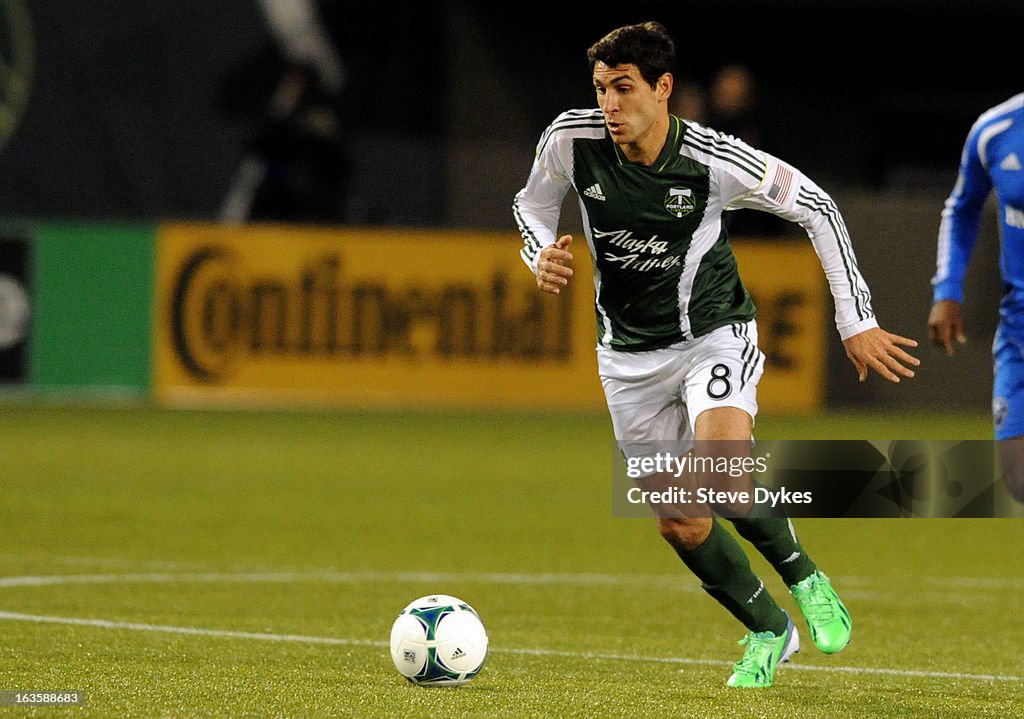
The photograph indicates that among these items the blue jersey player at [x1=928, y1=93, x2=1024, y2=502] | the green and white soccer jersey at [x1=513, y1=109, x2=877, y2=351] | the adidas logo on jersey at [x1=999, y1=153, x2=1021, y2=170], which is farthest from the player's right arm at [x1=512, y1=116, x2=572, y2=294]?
the adidas logo on jersey at [x1=999, y1=153, x2=1021, y2=170]

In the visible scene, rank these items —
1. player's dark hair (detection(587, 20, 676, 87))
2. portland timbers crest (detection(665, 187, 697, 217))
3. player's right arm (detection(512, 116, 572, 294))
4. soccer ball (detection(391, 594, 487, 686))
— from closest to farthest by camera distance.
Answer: soccer ball (detection(391, 594, 487, 686)) < player's dark hair (detection(587, 20, 676, 87)) < portland timbers crest (detection(665, 187, 697, 217)) < player's right arm (detection(512, 116, 572, 294))

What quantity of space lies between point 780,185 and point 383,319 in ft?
40.2

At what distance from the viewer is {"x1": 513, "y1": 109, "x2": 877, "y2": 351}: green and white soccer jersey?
679 cm

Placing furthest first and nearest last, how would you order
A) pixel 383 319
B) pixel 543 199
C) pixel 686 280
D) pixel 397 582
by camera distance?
pixel 383 319
pixel 397 582
pixel 543 199
pixel 686 280

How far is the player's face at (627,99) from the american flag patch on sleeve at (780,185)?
0.46m

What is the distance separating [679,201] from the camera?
6.80 meters

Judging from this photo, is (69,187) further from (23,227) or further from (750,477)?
(750,477)

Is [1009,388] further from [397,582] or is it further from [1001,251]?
[397,582]

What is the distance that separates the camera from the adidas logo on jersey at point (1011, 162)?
6469 mm

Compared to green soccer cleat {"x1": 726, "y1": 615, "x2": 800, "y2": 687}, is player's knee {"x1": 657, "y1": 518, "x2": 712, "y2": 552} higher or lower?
higher

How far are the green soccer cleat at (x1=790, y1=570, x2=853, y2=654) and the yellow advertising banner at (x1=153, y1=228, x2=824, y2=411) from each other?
462 inches

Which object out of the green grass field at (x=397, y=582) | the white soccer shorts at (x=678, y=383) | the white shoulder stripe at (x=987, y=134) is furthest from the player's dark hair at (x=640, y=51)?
the green grass field at (x=397, y=582)

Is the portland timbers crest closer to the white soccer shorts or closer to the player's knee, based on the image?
the white soccer shorts

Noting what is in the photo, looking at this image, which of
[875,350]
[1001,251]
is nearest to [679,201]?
[875,350]
